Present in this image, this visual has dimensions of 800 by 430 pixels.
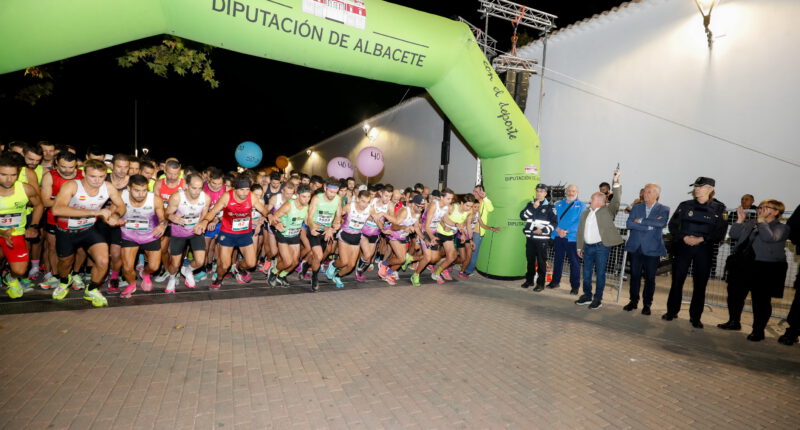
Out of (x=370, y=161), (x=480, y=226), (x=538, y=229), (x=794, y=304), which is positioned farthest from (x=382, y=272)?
(x=370, y=161)

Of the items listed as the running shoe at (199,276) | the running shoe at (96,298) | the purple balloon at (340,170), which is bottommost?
the running shoe at (199,276)

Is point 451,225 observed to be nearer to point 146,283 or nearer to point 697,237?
point 697,237

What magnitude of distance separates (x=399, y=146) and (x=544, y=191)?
13.5 metres

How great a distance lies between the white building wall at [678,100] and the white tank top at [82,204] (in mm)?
10707

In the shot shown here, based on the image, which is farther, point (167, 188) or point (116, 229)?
point (167, 188)

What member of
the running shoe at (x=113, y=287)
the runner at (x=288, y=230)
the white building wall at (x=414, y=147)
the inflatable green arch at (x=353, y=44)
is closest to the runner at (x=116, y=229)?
the running shoe at (x=113, y=287)

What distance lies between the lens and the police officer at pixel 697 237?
502cm

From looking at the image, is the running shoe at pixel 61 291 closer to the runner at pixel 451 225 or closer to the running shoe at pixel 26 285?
the running shoe at pixel 26 285

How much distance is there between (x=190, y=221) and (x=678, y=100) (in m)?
10.6

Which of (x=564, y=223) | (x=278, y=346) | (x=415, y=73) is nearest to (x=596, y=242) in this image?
(x=564, y=223)

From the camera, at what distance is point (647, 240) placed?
5547 millimetres

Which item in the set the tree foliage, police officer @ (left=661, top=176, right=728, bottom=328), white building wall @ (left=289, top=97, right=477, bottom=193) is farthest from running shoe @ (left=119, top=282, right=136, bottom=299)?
white building wall @ (left=289, top=97, right=477, bottom=193)

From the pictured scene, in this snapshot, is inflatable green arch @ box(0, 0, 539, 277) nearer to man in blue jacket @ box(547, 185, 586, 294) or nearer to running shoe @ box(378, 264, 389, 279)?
man in blue jacket @ box(547, 185, 586, 294)

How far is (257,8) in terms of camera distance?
4.45m
